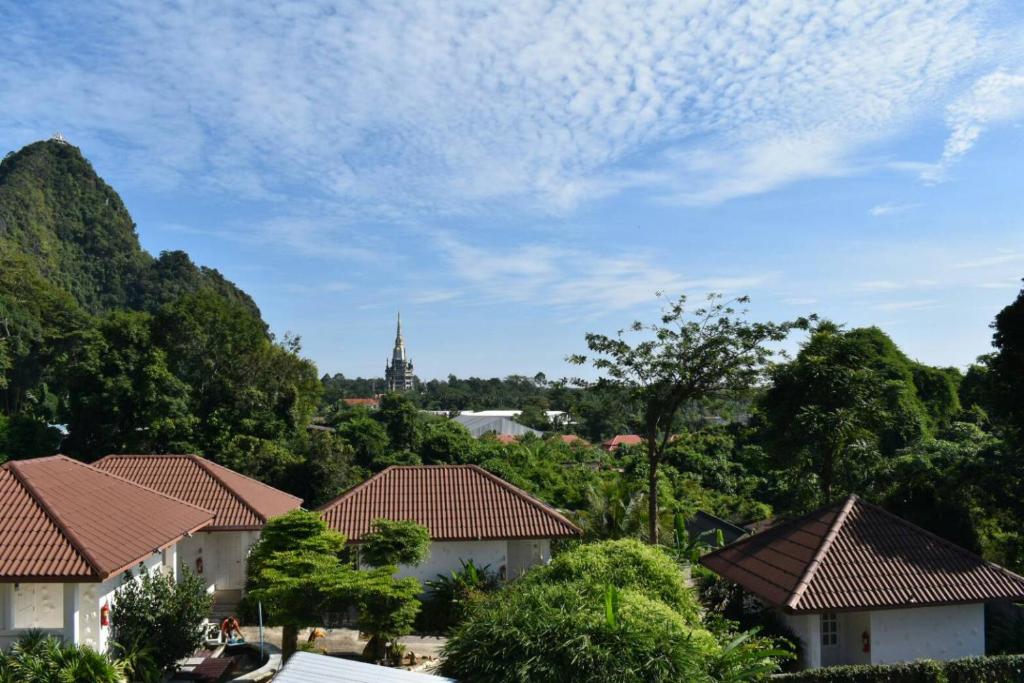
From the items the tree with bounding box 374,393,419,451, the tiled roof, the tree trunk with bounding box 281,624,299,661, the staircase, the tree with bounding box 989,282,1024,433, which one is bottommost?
the staircase

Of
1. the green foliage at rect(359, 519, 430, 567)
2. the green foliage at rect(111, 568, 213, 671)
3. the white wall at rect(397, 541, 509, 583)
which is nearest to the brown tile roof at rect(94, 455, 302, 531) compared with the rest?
the white wall at rect(397, 541, 509, 583)

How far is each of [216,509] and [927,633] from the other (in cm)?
1658

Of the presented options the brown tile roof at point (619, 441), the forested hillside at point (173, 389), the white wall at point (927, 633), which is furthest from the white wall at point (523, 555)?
the brown tile roof at point (619, 441)

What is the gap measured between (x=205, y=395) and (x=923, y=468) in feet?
93.4

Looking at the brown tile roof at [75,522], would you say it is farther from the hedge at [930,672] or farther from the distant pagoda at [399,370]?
the distant pagoda at [399,370]

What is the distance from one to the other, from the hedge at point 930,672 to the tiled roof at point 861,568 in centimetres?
108

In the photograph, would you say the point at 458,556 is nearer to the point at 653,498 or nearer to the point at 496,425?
the point at 653,498

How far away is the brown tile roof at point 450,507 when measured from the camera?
64.0 feet

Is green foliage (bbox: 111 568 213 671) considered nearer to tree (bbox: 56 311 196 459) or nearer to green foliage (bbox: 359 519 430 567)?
green foliage (bbox: 359 519 430 567)

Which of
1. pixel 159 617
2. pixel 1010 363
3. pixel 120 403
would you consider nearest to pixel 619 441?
pixel 120 403

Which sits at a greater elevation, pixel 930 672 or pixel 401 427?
pixel 401 427

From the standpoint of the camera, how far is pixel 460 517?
20016 mm

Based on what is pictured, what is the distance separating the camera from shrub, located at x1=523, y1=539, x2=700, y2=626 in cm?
1256

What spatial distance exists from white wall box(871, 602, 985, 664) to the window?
72 centimetres
